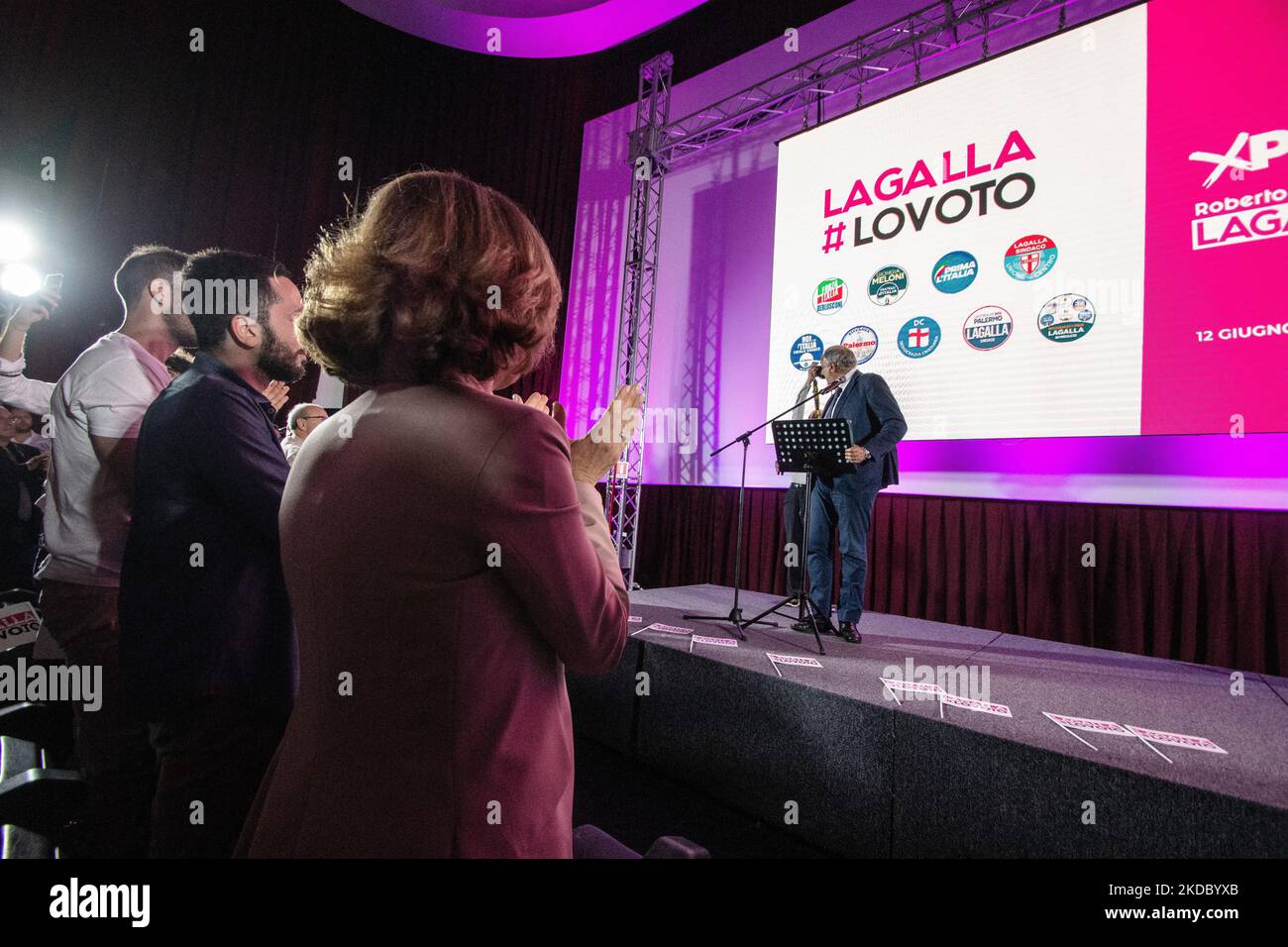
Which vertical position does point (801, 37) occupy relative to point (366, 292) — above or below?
above

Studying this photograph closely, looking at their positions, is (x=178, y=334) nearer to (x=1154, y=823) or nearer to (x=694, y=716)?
(x=694, y=716)

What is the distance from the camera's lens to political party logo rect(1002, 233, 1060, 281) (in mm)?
3646

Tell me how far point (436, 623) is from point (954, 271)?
4.32 meters

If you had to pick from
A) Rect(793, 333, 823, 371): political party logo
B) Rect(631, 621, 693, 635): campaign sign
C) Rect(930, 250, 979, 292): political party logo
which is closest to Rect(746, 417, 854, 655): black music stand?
Rect(631, 621, 693, 635): campaign sign

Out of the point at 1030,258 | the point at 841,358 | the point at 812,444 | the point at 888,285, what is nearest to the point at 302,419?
the point at 812,444

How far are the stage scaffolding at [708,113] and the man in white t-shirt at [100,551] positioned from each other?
401cm

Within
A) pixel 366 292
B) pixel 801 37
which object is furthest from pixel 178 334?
pixel 801 37

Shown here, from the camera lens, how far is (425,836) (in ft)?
2.12

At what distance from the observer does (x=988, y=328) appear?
3869 mm

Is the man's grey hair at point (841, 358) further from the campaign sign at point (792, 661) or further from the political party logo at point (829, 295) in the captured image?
the campaign sign at point (792, 661)

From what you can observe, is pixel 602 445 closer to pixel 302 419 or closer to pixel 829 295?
pixel 302 419

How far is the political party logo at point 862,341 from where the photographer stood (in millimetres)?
4391

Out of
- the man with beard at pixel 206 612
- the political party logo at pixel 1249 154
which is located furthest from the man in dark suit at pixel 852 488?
the man with beard at pixel 206 612

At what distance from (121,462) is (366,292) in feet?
4.39
